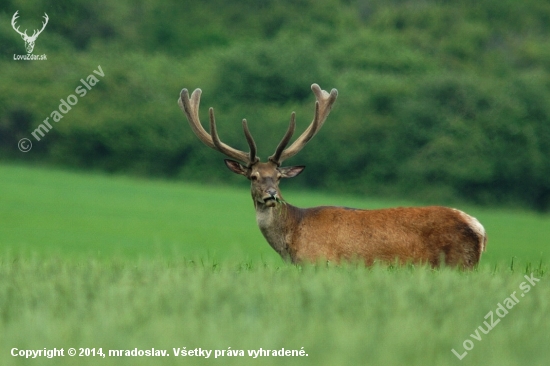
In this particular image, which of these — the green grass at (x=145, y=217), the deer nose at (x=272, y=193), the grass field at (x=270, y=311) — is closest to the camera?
the grass field at (x=270, y=311)

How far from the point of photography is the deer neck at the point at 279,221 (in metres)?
11.1

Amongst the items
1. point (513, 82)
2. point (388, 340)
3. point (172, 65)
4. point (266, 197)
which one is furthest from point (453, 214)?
point (172, 65)

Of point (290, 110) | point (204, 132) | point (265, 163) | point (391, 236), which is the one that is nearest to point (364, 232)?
point (391, 236)

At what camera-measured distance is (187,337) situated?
6.19m

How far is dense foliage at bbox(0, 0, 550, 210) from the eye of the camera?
136 ft

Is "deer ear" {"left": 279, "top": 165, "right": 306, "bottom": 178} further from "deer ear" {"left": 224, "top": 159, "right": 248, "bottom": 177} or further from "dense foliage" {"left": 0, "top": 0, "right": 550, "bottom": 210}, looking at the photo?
"dense foliage" {"left": 0, "top": 0, "right": 550, "bottom": 210}

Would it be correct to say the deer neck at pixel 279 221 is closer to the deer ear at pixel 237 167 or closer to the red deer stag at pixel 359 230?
the red deer stag at pixel 359 230

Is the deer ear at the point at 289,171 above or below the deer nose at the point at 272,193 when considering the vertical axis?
above

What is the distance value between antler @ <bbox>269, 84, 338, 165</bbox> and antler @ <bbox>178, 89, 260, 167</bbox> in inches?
9.2

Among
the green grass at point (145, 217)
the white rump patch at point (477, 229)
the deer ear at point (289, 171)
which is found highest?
the green grass at point (145, 217)

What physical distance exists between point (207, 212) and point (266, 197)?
25009 mm

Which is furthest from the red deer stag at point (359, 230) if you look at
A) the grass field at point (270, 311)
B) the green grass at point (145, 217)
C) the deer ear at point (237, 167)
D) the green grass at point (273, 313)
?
the green grass at point (145, 217)

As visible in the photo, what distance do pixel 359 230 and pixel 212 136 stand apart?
1.90m

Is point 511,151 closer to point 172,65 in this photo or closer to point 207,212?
point 207,212
